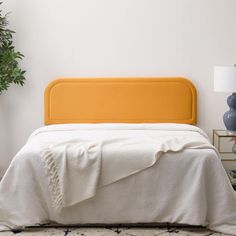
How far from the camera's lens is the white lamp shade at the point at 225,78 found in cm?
316

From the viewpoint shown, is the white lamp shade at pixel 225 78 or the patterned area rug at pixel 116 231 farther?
the white lamp shade at pixel 225 78

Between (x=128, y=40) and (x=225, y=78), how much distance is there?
1105mm

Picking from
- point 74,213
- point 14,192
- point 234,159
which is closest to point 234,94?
point 234,159

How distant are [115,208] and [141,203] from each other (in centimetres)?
18

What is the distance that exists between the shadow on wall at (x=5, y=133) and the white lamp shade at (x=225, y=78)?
2168mm

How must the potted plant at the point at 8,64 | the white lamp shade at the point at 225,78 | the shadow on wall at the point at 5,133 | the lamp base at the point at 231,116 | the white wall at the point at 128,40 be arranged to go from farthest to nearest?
the shadow on wall at the point at 5,133, the white wall at the point at 128,40, the potted plant at the point at 8,64, the lamp base at the point at 231,116, the white lamp shade at the point at 225,78

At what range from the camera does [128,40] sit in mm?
3787

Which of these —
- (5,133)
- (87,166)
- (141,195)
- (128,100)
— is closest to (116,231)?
(141,195)

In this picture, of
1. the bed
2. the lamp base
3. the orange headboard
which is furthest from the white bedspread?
the orange headboard

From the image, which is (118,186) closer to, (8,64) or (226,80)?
(226,80)

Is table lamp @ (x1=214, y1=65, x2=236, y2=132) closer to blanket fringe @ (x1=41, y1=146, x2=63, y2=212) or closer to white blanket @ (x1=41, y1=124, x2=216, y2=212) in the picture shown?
white blanket @ (x1=41, y1=124, x2=216, y2=212)

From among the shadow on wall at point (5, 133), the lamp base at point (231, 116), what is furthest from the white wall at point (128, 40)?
the lamp base at point (231, 116)

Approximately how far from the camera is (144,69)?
150 inches

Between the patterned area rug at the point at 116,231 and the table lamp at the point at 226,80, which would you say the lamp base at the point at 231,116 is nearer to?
the table lamp at the point at 226,80
